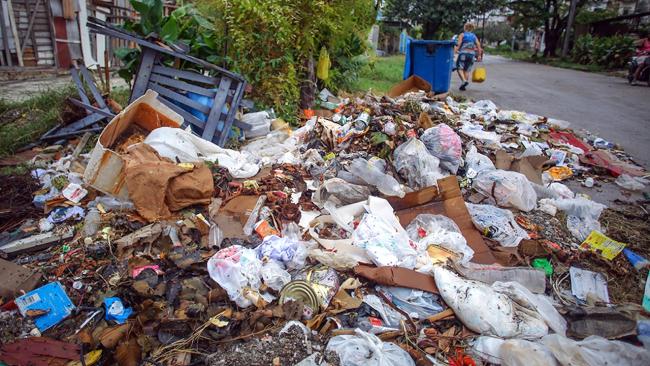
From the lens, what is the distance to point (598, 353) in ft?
6.32

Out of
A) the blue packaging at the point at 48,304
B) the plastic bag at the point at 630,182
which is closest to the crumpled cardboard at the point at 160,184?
the blue packaging at the point at 48,304

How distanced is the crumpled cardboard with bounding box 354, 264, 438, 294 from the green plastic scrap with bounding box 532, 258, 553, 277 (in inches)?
34.5

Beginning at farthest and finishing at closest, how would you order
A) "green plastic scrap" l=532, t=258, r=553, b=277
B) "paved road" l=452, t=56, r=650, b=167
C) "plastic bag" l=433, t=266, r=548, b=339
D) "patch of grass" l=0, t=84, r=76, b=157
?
"paved road" l=452, t=56, r=650, b=167 → "patch of grass" l=0, t=84, r=76, b=157 → "green plastic scrap" l=532, t=258, r=553, b=277 → "plastic bag" l=433, t=266, r=548, b=339

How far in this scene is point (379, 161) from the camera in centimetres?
397

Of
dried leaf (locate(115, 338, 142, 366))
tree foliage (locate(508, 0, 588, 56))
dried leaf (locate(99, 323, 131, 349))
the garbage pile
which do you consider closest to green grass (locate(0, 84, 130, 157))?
the garbage pile

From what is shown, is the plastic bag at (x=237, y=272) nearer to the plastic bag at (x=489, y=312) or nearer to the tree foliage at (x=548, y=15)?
the plastic bag at (x=489, y=312)

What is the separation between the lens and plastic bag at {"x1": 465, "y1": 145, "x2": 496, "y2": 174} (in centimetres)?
404

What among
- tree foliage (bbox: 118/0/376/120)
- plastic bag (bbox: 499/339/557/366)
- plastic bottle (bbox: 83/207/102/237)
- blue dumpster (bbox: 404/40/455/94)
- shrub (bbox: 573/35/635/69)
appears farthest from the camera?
shrub (bbox: 573/35/635/69)

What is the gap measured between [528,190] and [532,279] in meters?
1.29

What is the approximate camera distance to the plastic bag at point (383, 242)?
2.64m

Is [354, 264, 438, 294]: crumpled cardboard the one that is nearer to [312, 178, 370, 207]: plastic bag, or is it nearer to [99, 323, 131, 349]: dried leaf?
[312, 178, 370, 207]: plastic bag

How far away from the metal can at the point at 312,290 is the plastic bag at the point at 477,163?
2.18m

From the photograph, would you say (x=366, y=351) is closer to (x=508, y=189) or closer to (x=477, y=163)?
(x=508, y=189)

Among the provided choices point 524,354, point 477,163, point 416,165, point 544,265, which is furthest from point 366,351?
point 477,163
